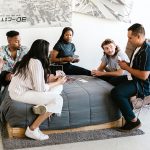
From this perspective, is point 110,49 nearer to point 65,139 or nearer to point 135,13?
point 65,139

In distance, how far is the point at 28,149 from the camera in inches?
107

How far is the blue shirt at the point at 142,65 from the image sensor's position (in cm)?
307

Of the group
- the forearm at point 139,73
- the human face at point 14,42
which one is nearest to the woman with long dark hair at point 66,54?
the human face at point 14,42

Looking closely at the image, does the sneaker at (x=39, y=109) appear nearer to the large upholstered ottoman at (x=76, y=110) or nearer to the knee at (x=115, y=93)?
the large upholstered ottoman at (x=76, y=110)

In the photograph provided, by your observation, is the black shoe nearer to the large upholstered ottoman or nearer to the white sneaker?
the large upholstered ottoman

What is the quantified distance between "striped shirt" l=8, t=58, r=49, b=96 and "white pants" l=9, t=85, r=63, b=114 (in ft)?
0.13

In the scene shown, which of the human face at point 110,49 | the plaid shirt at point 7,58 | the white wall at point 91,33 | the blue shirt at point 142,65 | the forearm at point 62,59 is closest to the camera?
the blue shirt at point 142,65

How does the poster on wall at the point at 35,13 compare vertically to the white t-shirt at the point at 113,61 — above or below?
above

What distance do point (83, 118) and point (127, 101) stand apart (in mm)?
496

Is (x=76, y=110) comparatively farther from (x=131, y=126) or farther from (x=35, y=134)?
(x=131, y=126)

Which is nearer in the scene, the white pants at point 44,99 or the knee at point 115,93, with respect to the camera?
the white pants at point 44,99

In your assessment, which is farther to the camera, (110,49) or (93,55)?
(93,55)

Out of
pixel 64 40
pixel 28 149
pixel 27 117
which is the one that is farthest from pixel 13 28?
pixel 28 149

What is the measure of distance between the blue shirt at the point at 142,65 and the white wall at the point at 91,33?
171 cm
